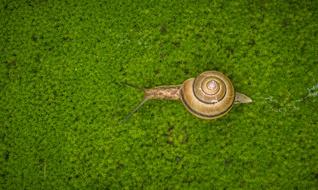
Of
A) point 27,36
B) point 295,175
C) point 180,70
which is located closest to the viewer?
point 295,175

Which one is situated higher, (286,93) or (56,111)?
(286,93)

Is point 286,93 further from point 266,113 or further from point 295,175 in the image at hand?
point 295,175

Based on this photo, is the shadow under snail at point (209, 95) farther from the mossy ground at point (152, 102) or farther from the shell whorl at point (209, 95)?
the mossy ground at point (152, 102)

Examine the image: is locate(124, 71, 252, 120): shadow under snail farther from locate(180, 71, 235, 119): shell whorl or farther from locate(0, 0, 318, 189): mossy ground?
locate(0, 0, 318, 189): mossy ground

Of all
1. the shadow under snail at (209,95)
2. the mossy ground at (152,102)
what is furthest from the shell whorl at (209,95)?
the mossy ground at (152,102)

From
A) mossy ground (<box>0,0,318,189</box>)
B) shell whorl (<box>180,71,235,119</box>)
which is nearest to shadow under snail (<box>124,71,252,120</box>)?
shell whorl (<box>180,71,235,119</box>)

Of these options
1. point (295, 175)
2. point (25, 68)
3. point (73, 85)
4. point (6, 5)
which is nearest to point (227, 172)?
point (295, 175)

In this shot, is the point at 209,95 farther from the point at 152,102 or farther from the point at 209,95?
the point at 152,102
